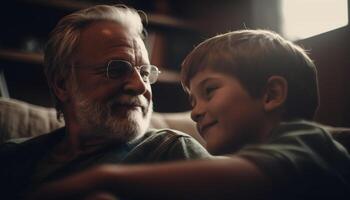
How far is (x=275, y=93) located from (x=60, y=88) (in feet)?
2.14

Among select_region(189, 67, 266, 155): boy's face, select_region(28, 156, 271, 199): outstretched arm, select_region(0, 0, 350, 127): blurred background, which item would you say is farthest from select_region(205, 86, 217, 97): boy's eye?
select_region(0, 0, 350, 127): blurred background

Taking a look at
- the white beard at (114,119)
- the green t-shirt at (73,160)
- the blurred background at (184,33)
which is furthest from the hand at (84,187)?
the blurred background at (184,33)

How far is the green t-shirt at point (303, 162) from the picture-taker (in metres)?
0.53

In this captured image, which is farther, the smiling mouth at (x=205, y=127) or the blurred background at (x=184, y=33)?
the blurred background at (x=184, y=33)

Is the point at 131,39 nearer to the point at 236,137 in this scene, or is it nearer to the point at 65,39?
the point at 65,39

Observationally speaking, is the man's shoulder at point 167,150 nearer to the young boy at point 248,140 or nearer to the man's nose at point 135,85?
the young boy at point 248,140

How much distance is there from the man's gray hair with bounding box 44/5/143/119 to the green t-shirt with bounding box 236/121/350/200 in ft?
2.13

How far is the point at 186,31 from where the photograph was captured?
7.51ft

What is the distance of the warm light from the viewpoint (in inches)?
55.4

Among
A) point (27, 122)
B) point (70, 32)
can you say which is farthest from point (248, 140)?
point (27, 122)

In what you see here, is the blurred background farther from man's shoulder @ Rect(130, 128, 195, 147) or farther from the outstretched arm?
the outstretched arm

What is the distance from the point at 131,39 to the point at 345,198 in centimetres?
69

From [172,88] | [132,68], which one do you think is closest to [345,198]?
[132,68]

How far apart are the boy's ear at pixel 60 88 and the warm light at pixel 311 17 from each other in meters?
0.87
